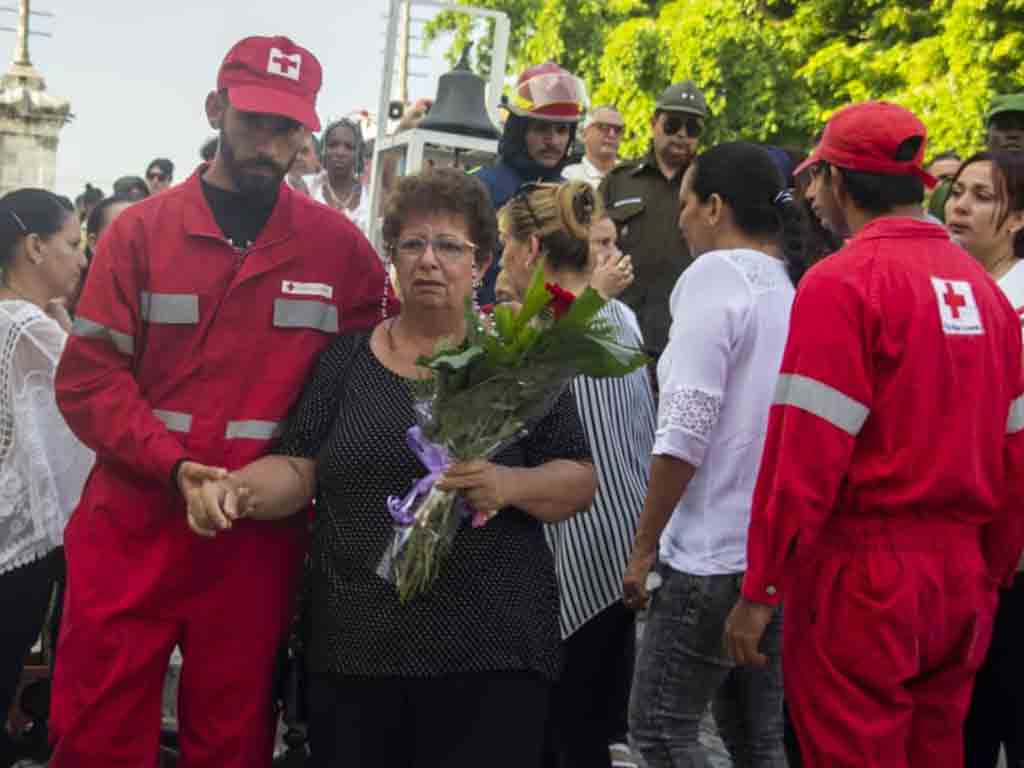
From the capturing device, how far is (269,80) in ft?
16.1

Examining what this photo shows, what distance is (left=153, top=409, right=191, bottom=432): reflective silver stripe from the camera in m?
4.78

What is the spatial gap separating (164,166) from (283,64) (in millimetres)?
10946

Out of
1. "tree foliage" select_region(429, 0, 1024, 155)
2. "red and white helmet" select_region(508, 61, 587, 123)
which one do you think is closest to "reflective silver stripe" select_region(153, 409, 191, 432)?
"red and white helmet" select_region(508, 61, 587, 123)

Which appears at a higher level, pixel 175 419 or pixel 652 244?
pixel 652 244

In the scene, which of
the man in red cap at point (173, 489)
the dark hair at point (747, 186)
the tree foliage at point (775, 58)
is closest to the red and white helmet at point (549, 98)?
the dark hair at point (747, 186)

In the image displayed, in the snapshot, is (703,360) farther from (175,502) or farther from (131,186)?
(131,186)

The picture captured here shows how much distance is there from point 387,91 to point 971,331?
697cm

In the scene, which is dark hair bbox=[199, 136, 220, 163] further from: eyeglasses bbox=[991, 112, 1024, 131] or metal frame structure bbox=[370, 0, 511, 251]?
eyeglasses bbox=[991, 112, 1024, 131]

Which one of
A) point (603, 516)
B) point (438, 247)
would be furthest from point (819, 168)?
point (603, 516)

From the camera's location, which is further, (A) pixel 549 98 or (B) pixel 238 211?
(A) pixel 549 98

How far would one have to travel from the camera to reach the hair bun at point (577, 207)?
555 cm

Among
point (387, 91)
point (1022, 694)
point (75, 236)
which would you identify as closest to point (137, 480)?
point (75, 236)

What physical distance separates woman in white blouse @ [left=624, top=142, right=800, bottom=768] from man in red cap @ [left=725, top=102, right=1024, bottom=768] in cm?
48

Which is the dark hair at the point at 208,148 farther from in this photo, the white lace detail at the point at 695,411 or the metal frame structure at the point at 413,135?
the white lace detail at the point at 695,411
